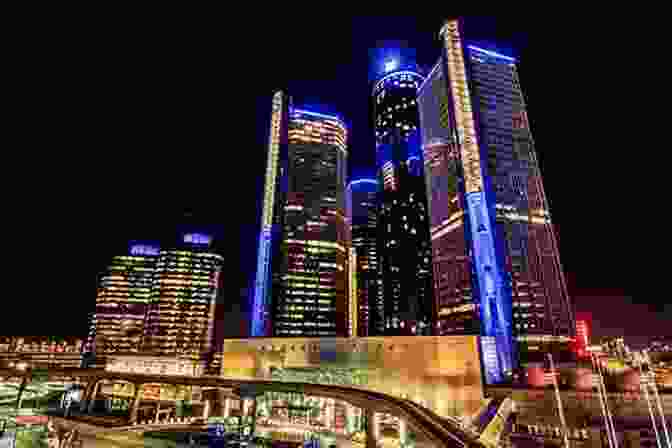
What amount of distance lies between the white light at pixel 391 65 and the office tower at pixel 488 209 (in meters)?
78.7

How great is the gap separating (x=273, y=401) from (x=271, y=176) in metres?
89.0

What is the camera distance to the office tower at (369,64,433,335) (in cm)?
15575

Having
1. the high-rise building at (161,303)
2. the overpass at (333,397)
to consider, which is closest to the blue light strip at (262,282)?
the high-rise building at (161,303)

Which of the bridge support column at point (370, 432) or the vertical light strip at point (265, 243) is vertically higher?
the vertical light strip at point (265, 243)

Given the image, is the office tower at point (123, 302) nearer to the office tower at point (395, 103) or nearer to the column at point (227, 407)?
the column at point (227, 407)

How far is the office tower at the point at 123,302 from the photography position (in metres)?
150

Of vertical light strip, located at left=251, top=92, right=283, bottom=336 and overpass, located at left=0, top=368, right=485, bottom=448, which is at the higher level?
vertical light strip, located at left=251, top=92, right=283, bottom=336

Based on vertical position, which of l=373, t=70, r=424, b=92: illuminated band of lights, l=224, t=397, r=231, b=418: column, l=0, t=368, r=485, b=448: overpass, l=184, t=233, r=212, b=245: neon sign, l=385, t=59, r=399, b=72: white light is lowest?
l=224, t=397, r=231, b=418: column

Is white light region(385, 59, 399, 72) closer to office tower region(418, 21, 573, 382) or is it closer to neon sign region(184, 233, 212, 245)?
office tower region(418, 21, 573, 382)

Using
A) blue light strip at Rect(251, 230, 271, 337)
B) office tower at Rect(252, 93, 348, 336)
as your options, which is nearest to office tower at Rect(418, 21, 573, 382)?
office tower at Rect(252, 93, 348, 336)

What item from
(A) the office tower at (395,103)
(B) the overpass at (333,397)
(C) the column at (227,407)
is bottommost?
(C) the column at (227,407)

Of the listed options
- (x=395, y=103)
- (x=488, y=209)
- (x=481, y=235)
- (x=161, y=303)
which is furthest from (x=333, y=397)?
(x=395, y=103)

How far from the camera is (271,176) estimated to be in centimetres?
12638

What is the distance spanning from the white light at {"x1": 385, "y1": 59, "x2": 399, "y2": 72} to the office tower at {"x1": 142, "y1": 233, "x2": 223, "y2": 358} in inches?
5339
